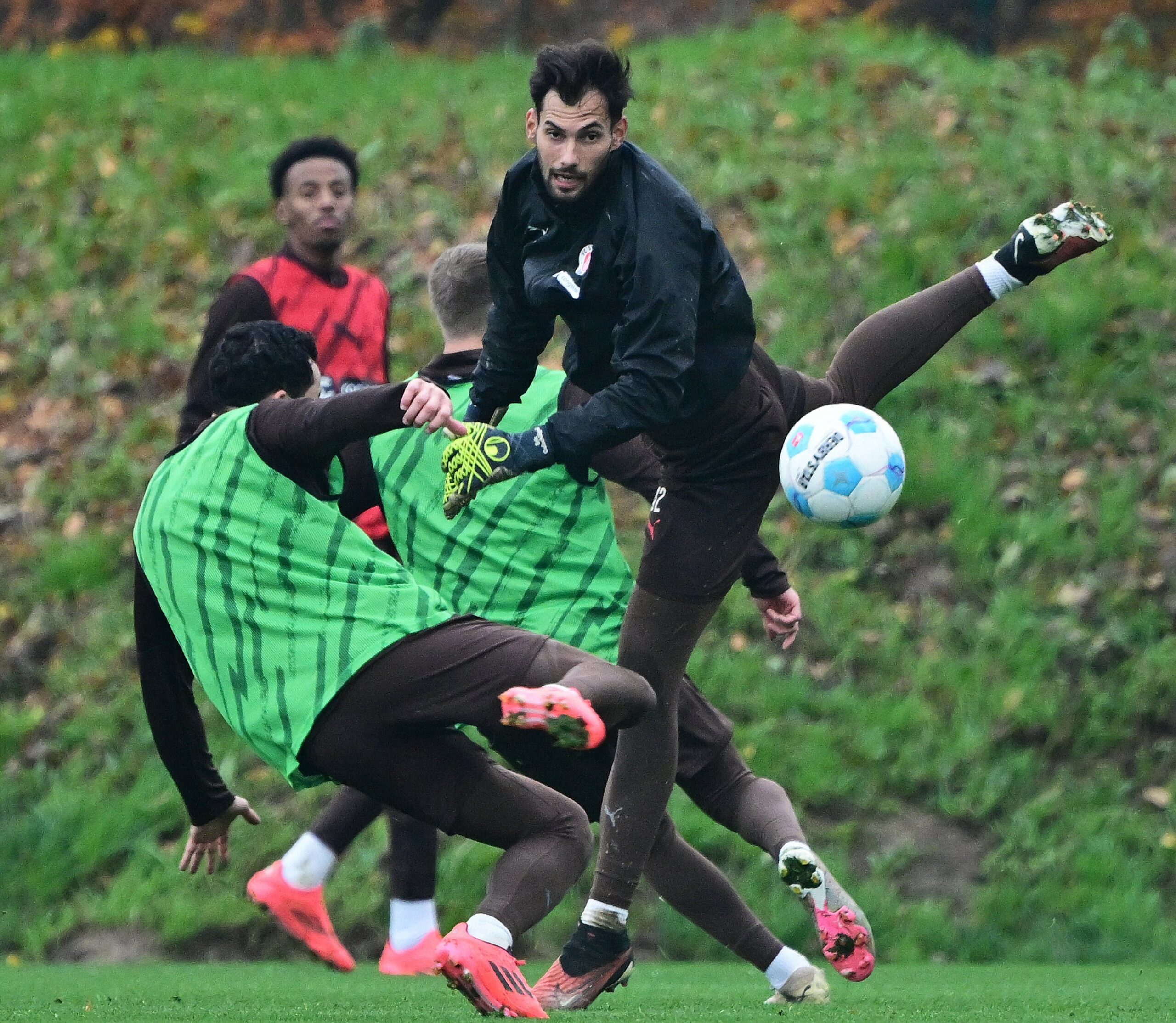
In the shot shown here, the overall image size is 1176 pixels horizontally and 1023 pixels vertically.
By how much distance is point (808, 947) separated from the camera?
269 inches

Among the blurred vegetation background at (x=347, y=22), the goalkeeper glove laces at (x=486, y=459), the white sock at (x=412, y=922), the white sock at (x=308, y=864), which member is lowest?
the white sock at (x=412, y=922)

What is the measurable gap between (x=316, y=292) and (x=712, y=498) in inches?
91.9

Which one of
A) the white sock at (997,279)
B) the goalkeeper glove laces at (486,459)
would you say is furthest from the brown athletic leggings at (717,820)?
the white sock at (997,279)

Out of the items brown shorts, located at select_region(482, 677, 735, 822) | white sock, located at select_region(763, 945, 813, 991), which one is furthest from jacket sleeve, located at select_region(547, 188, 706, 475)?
white sock, located at select_region(763, 945, 813, 991)

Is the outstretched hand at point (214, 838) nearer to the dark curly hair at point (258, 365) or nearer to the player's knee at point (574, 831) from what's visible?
the player's knee at point (574, 831)

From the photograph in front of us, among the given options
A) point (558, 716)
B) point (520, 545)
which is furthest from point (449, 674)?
point (520, 545)

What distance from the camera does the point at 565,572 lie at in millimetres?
4930

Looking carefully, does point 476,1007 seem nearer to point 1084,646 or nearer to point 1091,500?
point 1084,646

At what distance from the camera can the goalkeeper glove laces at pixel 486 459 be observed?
3.92 m

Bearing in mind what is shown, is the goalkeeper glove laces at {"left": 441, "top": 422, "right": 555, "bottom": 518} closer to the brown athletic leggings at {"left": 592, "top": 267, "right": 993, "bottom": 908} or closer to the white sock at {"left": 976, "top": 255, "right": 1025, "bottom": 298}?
the brown athletic leggings at {"left": 592, "top": 267, "right": 993, "bottom": 908}

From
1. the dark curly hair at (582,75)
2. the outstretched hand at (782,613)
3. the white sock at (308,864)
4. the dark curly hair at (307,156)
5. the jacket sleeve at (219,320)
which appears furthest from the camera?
the dark curly hair at (307,156)

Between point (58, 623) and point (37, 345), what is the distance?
2.39m

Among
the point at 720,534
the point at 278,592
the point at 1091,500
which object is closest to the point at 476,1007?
the point at 278,592

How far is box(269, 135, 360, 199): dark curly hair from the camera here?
6645 millimetres
